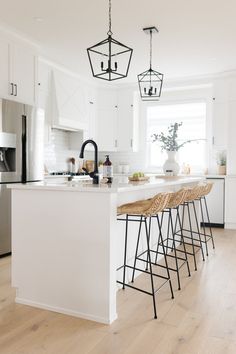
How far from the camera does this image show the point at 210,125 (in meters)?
6.70

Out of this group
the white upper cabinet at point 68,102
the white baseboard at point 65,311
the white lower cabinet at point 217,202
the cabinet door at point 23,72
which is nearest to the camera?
the white baseboard at point 65,311

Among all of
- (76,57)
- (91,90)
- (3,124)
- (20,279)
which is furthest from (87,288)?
(91,90)

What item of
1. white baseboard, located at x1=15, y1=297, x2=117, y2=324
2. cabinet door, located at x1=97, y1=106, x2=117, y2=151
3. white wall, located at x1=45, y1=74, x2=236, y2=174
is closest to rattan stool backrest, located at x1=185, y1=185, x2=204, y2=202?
white baseboard, located at x1=15, y1=297, x2=117, y2=324

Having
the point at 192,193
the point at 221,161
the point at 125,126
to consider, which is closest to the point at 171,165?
the point at 192,193

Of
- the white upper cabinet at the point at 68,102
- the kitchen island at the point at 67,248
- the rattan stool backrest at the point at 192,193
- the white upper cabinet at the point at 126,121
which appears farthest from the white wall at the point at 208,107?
the kitchen island at the point at 67,248

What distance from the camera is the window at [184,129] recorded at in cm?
684

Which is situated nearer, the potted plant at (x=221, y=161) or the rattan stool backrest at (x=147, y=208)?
the rattan stool backrest at (x=147, y=208)

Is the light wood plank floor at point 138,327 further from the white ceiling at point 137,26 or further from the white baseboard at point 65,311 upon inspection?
the white ceiling at point 137,26

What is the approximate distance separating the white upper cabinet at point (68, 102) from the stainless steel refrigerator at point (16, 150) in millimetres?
960

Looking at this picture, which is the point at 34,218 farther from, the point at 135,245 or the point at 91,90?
the point at 91,90

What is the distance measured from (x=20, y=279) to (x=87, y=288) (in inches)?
24.7

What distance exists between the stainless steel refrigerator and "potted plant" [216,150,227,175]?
3.31 m

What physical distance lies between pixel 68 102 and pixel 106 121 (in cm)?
126

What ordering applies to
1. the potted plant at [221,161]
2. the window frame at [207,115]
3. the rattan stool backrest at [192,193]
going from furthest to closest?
the window frame at [207,115]
the potted plant at [221,161]
the rattan stool backrest at [192,193]
